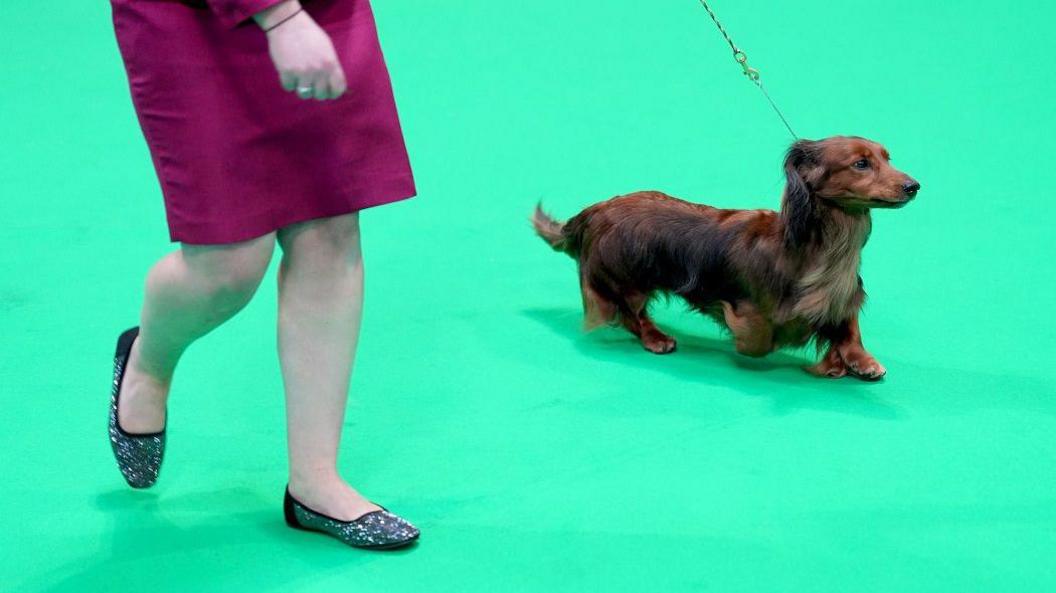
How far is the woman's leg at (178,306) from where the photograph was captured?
2576 mm

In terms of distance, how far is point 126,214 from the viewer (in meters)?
4.98

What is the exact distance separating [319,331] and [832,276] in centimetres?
163

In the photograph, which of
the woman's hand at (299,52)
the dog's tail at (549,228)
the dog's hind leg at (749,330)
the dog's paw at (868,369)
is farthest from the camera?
the dog's tail at (549,228)

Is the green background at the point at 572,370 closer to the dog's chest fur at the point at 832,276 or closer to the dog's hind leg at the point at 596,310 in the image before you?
the dog's hind leg at the point at 596,310

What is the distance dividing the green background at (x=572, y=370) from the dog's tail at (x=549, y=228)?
0.54 feet

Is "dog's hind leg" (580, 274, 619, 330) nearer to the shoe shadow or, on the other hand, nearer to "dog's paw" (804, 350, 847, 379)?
"dog's paw" (804, 350, 847, 379)

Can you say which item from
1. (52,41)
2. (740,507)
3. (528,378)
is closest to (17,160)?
(52,41)

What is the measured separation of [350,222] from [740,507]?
3.49 ft

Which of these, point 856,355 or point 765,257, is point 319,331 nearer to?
point 765,257

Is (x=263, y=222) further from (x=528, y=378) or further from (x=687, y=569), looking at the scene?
(x=528, y=378)

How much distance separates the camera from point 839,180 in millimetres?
3670

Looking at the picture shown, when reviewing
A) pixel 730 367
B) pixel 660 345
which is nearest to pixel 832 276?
pixel 730 367

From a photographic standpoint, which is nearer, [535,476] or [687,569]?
[687,569]

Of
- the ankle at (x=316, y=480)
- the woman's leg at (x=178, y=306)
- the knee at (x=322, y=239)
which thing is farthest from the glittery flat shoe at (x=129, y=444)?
the knee at (x=322, y=239)
